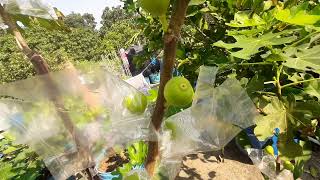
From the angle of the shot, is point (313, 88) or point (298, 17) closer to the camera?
point (298, 17)

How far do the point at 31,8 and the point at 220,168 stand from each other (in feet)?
10.8

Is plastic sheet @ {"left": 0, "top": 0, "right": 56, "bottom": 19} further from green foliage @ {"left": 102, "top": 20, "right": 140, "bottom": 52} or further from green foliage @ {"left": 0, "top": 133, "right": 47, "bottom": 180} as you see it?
green foliage @ {"left": 102, "top": 20, "right": 140, "bottom": 52}

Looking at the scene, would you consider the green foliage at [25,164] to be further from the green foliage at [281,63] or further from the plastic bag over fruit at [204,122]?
the plastic bag over fruit at [204,122]

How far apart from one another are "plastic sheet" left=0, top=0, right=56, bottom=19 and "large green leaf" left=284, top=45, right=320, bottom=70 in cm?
54

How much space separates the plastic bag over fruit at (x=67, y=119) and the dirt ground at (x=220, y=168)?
2.92m

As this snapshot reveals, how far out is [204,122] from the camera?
547 mm

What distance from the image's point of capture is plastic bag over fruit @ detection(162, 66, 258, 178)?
1.77 feet

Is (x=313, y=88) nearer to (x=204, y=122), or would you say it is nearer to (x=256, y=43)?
(x=256, y=43)

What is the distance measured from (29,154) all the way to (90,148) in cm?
311

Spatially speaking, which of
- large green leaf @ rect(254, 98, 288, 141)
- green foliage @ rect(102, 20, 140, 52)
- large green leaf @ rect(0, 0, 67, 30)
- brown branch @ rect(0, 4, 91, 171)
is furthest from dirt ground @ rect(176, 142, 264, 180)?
green foliage @ rect(102, 20, 140, 52)

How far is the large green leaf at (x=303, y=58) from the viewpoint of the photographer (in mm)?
752

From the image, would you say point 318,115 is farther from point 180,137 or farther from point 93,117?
point 93,117

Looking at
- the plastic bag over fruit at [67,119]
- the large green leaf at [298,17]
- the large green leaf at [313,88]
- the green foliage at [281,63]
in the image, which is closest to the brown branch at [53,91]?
the plastic bag over fruit at [67,119]

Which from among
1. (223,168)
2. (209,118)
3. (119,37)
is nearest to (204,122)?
(209,118)
